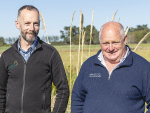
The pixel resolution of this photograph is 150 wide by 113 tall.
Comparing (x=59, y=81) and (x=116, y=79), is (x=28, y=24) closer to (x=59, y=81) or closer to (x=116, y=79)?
(x=59, y=81)

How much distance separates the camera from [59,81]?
1834mm

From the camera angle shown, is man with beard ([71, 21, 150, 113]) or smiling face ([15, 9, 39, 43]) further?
smiling face ([15, 9, 39, 43])

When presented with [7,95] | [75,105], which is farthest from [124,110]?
[7,95]

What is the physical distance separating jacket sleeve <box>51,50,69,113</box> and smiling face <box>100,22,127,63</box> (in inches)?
19.8

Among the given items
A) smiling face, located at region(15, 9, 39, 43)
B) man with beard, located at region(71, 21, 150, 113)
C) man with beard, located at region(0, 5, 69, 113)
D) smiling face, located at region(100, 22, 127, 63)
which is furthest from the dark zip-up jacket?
smiling face, located at region(100, 22, 127, 63)

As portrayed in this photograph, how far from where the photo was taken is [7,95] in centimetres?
185

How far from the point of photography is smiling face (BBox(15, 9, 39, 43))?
1759 mm

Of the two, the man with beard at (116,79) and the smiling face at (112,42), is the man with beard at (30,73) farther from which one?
the smiling face at (112,42)

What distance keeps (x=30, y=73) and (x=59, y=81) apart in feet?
1.02

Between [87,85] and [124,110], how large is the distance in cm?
39

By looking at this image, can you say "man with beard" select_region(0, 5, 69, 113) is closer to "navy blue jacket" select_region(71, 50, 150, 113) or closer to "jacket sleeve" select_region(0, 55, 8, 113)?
"jacket sleeve" select_region(0, 55, 8, 113)

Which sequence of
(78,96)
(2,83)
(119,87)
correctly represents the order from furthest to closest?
(2,83) < (78,96) < (119,87)

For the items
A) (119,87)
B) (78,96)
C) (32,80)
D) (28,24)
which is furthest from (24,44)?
(119,87)

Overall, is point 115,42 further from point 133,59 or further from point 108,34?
point 133,59
